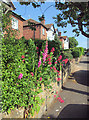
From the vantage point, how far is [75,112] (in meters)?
3.36

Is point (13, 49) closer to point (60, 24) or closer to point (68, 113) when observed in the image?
point (68, 113)

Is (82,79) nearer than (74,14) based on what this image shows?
No

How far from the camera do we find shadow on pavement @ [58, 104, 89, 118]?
10.4 ft

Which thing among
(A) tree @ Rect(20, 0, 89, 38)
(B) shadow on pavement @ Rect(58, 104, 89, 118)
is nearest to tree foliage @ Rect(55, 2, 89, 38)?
(A) tree @ Rect(20, 0, 89, 38)

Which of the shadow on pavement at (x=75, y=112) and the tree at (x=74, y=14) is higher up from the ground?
the tree at (x=74, y=14)

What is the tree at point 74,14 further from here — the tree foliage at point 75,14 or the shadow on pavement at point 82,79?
the shadow on pavement at point 82,79

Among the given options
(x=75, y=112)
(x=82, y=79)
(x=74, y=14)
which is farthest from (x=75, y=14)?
(x=82, y=79)

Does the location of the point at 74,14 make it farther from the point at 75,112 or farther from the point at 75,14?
the point at 75,112

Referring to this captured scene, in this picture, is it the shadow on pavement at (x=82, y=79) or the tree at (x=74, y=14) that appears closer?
the tree at (x=74, y=14)

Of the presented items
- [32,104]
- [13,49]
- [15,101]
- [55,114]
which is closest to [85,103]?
[55,114]

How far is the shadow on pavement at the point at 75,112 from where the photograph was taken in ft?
10.4

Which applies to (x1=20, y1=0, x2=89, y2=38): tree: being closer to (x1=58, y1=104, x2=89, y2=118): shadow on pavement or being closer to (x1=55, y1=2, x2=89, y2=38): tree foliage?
(x1=55, y1=2, x2=89, y2=38): tree foliage

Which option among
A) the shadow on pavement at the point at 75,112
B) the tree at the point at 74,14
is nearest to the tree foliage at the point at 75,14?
the tree at the point at 74,14

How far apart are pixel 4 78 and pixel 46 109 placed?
206cm
